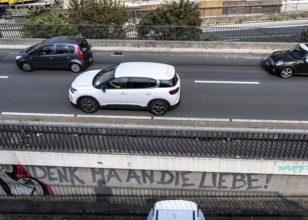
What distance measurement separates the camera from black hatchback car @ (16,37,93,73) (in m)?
13.0

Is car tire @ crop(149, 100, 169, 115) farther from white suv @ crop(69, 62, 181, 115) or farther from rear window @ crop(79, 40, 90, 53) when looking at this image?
rear window @ crop(79, 40, 90, 53)

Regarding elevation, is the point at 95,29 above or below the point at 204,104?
above

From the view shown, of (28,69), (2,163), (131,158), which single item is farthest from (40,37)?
(131,158)

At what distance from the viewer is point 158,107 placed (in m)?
9.91

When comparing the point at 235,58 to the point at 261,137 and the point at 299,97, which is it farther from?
the point at 261,137

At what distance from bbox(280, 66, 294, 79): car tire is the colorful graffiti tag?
36.7 ft

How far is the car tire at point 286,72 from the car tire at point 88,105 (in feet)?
29.1

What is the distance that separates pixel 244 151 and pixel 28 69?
11.2 meters

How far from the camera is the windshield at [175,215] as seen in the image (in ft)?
22.0

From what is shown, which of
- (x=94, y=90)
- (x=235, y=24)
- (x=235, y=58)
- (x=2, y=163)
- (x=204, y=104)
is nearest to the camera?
(x=2, y=163)

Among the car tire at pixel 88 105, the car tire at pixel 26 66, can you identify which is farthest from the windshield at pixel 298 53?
the car tire at pixel 26 66

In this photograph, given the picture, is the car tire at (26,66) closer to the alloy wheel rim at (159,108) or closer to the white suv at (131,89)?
the white suv at (131,89)

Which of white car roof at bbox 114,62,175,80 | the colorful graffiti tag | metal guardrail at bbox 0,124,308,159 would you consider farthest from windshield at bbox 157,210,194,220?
white car roof at bbox 114,62,175,80

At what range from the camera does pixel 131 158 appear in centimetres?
715
